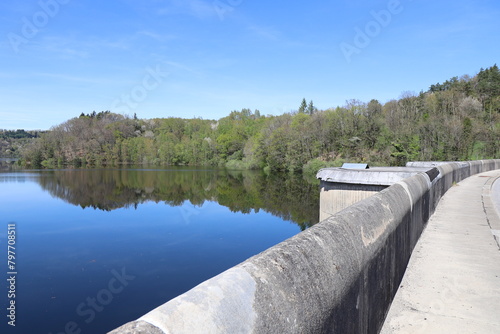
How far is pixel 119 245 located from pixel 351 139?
43.7 meters

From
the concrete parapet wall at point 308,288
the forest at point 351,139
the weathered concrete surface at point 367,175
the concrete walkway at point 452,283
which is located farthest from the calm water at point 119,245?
the forest at point 351,139

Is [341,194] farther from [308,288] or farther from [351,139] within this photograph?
[351,139]

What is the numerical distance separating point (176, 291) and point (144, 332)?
1201 cm

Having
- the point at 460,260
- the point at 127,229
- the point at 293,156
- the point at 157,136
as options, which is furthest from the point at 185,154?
the point at 460,260

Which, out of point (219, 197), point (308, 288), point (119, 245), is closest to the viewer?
point (308, 288)

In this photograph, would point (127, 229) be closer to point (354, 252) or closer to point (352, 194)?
point (352, 194)

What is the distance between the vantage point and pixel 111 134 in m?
119

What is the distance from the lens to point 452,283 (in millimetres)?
4375

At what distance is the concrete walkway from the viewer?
3.41 meters

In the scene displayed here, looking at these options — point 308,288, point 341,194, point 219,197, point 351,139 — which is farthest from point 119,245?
point 351,139

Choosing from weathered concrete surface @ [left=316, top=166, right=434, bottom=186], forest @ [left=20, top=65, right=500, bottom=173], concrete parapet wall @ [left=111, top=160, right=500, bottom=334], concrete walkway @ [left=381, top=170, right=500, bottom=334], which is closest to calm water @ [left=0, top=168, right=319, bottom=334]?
weathered concrete surface @ [left=316, top=166, right=434, bottom=186]

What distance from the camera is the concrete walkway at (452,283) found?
341cm

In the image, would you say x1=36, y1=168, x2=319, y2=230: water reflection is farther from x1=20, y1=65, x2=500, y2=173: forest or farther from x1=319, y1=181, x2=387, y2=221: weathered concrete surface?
x1=20, y1=65, x2=500, y2=173: forest

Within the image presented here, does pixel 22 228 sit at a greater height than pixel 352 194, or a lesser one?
lesser
